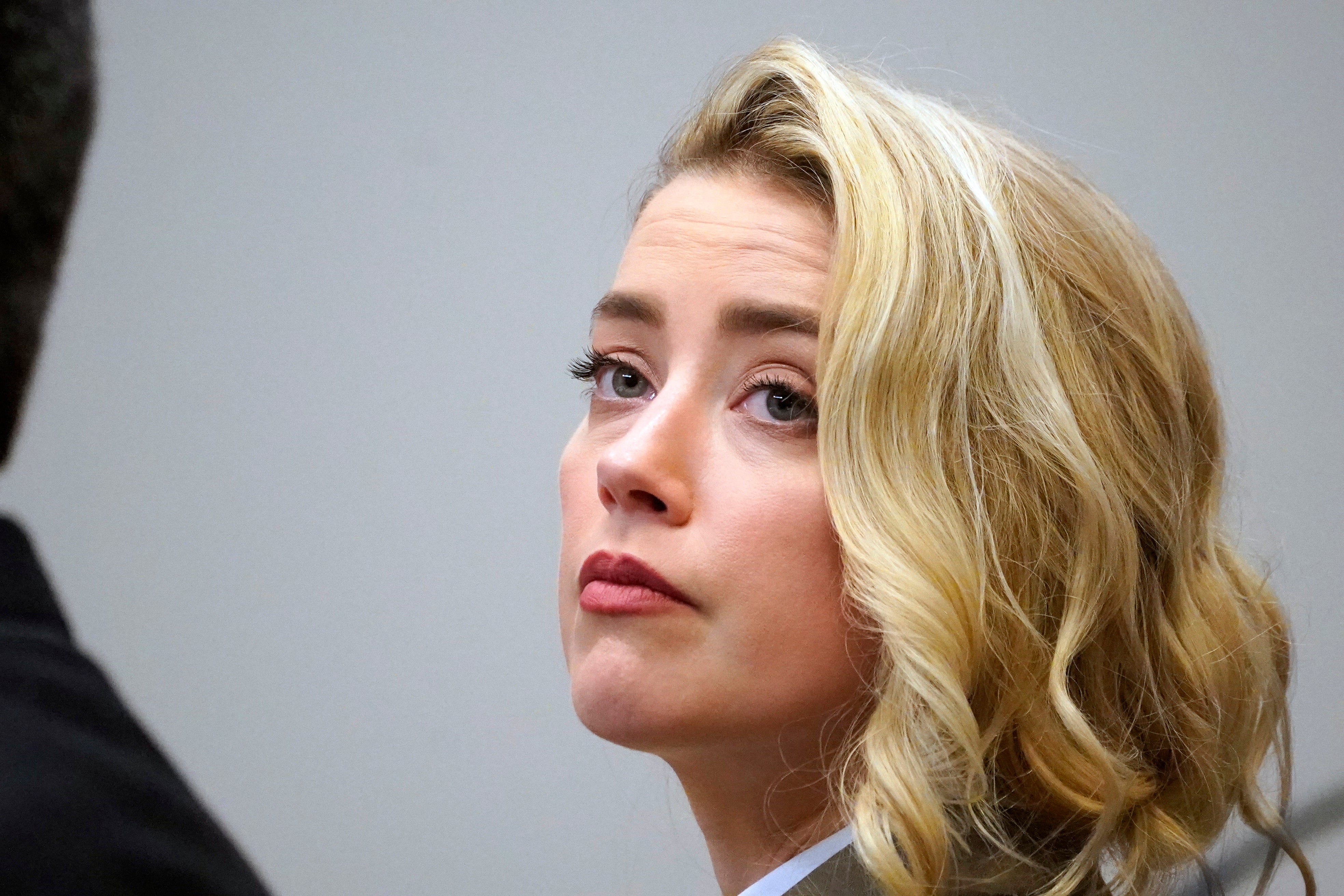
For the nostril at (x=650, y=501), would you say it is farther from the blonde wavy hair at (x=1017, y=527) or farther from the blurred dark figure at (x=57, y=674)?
the blurred dark figure at (x=57, y=674)

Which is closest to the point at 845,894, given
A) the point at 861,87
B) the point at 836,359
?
the point at 836,359

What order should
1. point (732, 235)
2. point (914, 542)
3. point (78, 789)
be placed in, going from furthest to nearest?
point (732, 235), point (914, 542), point (78, 789)

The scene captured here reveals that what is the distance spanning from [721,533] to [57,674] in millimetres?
487

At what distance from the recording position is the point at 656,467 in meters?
0.91

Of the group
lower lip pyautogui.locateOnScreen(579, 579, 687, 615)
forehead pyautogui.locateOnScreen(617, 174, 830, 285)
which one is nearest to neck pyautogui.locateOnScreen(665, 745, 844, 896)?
lower lip pyautogui.locateOnScreen(579, 579, 687, 615)

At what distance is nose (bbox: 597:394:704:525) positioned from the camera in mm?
907

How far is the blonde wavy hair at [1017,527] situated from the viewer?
0.88 m

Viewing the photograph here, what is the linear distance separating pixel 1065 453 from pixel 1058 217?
0.19m

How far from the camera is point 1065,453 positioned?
0.92 metres

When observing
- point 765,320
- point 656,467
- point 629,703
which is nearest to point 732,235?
point 765,320

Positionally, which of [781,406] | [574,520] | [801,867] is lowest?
[801,867]

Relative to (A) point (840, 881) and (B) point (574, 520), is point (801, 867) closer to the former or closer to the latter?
(A) point (840, 881)

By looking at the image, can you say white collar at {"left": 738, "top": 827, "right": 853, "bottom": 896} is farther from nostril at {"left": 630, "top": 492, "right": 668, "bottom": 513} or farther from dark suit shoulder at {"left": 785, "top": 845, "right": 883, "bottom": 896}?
nostril at {"left": 630, "top": 492, "right": 668, "bottom": 513}

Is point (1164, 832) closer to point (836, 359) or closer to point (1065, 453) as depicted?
point (1065, 453)
